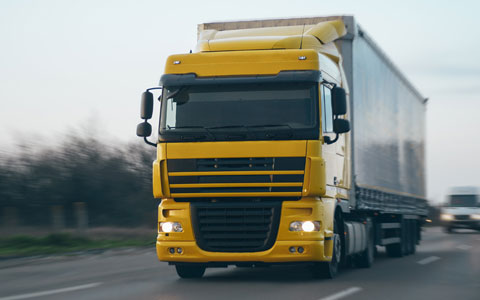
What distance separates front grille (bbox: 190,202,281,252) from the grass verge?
9.54 m

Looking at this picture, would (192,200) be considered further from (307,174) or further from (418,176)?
(418,176)

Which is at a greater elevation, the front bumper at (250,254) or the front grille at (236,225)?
the front grille at (236,225)

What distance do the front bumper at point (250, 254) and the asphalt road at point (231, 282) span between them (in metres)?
0.37

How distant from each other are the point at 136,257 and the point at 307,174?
29.1 ft

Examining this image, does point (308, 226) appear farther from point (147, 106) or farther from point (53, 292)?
point (53, 292)

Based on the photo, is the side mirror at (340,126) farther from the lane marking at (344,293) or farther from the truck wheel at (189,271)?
the truck wheel at (189,271)

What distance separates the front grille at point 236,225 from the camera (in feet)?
36.8

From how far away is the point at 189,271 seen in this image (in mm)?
12695

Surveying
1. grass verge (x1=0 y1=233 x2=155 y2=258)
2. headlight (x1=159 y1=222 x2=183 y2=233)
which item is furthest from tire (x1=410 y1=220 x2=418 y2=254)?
headlight (x1=159 y1=222 x2=183 y2=233)

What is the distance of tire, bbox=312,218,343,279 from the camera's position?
12090mm

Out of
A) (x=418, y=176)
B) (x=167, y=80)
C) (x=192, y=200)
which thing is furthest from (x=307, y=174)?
(x=418, y=176)

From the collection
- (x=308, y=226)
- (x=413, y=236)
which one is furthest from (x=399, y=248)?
(x=308, y=226)

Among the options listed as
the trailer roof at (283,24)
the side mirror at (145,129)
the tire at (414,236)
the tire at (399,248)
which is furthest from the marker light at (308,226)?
the tire at (414,236)

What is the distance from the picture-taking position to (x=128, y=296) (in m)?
10.0
